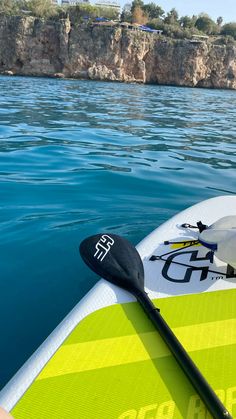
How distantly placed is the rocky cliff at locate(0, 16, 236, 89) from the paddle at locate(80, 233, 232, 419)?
33447mm

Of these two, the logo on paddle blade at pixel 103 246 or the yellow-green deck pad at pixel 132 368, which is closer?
the yellow-green deck pad at pixel 132 368

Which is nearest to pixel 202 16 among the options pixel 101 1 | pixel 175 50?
pixel 175 50

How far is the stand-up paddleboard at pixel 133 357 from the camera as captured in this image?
3.88 feet

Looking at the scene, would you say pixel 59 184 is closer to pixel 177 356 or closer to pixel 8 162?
pixel 8 162

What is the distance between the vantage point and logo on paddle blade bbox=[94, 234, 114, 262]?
2.01 meters

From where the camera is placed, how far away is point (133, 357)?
137 cm

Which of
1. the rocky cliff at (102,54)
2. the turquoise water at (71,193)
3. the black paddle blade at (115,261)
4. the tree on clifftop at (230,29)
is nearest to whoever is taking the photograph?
the black paddle blade at (115,261)

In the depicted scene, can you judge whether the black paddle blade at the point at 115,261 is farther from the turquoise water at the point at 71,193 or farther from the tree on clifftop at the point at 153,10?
the tree on clifftop at the point at 153,10

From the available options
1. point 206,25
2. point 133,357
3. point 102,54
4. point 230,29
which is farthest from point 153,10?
point 133,357

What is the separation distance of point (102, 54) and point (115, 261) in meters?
35.9

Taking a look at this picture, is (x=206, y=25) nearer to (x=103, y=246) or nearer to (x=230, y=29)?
(x=230, y=29)

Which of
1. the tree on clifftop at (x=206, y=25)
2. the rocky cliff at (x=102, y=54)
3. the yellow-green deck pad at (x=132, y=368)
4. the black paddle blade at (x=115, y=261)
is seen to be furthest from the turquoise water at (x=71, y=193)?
the tree on clifftop at (x=206, y=25)

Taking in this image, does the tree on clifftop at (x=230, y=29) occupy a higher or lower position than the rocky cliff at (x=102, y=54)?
higher

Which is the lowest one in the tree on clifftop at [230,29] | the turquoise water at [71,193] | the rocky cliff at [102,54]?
the turquoise water at [71,193]
